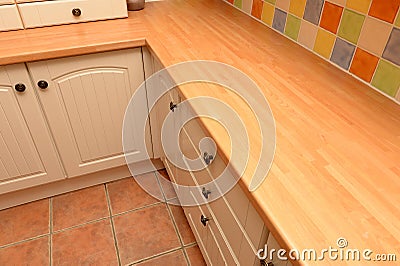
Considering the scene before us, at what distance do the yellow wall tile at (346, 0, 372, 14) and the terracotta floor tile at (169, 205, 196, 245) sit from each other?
1214 mm

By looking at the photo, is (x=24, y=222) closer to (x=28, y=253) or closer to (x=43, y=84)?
(x=28, y=253)

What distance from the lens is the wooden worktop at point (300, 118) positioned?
0.53m

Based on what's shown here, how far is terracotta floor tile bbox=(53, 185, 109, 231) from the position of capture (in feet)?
5.03

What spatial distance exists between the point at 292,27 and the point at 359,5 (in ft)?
1.08

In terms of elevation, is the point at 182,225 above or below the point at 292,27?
below

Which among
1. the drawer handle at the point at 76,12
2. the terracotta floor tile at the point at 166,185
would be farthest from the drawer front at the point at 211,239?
the drawer handle at the point at 76,12

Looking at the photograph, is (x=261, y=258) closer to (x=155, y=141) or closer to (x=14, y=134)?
(x=155, y=141)

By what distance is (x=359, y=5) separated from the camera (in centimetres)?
93

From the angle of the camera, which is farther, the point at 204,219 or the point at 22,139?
the point at 22,139

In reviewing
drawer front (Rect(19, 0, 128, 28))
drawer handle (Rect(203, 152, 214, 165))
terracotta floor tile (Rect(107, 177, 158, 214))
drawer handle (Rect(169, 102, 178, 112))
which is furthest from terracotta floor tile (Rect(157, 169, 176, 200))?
drawer front (Rect(19, 0, 128, 28))

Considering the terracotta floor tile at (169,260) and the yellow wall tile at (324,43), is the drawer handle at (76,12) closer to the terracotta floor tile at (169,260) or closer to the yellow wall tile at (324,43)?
the yellow wall tile at (324,43)

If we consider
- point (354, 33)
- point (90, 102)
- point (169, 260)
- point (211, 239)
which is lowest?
point (169, 260)

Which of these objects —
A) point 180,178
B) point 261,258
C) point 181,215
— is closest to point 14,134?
point 180,178

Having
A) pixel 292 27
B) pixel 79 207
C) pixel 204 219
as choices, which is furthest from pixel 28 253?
pixel 292 27
